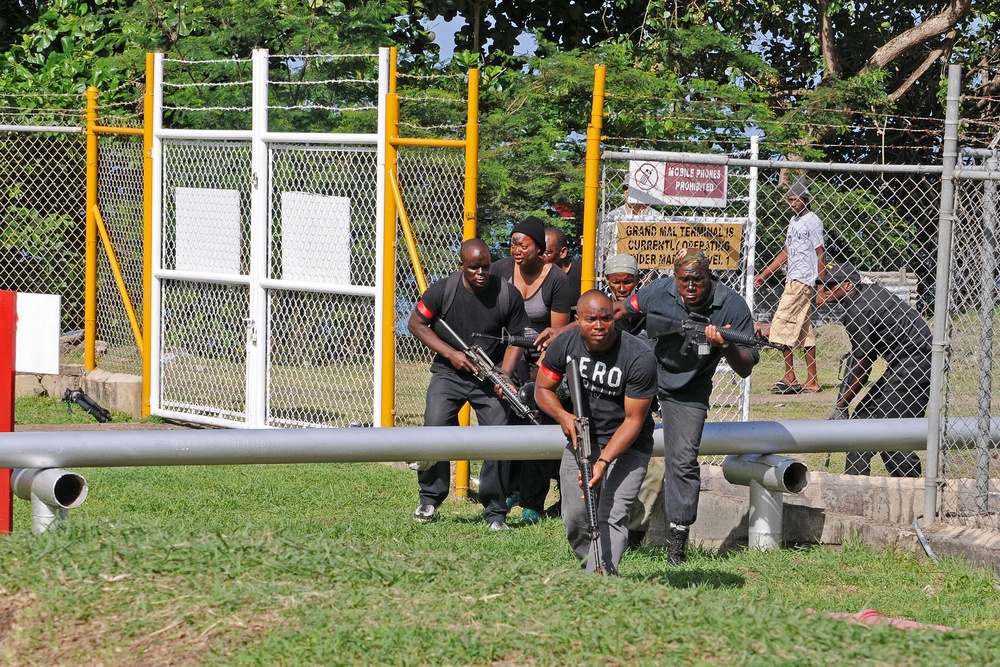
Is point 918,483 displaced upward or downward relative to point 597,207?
downward

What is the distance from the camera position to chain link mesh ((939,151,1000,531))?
722 centimetres

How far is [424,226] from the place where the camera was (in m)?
9.85

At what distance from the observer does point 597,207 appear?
857cm

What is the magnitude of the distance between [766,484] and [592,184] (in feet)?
7.08

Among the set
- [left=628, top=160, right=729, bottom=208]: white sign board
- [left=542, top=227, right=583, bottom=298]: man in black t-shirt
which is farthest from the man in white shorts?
[left=628, top=160, right=729, bottom=208]: white sign board

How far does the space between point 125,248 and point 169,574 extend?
7.13m

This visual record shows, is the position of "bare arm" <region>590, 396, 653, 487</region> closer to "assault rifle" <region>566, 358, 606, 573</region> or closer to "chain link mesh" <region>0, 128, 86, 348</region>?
"assault rifle" <region>566, 358, 606, 573</region>

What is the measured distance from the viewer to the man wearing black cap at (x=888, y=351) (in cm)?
889

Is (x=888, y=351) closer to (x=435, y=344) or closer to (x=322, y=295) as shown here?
(x=435, y=344)

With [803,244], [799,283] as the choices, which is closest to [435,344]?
[799,283]

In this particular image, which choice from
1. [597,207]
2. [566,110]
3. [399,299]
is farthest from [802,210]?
[566,110]

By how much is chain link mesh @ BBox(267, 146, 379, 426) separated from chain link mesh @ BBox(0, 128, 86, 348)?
143 inches

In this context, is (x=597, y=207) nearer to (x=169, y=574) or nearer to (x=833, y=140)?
(x=169, y=574)

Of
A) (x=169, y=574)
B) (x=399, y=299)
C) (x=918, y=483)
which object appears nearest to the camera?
(x=169, y=574)
